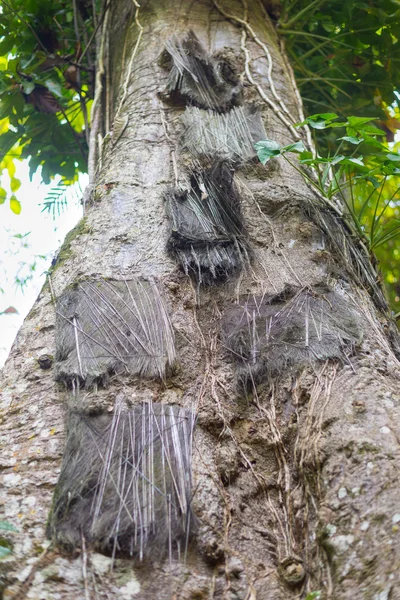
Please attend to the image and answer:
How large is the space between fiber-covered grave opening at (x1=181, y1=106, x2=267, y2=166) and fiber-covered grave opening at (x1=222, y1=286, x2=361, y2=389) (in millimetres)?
675

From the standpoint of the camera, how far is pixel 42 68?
3.04 metres

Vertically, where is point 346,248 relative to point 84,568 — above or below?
above

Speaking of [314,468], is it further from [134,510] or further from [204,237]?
[204,237]

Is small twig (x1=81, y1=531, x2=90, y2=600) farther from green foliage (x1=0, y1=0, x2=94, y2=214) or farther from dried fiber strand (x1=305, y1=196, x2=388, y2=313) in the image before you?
green foliage (x1=0, y1=0, x2=94, y2=214)

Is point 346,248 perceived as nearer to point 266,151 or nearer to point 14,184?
point 266,151

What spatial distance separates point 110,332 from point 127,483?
0.45 metres

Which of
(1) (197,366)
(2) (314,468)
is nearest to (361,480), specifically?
(2) (314,468)

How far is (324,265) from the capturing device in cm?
175

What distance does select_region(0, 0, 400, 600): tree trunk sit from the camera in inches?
42.1

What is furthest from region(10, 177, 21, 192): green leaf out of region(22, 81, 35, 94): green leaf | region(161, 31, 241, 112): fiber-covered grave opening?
region(161, 31, 241, 112): fiber-covered grave opening

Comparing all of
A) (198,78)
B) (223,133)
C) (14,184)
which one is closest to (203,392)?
(223,133)

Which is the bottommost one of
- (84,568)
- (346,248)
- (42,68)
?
(84,568)

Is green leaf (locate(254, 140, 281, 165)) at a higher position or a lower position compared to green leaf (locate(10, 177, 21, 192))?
lower

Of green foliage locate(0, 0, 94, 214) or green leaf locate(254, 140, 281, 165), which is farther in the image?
green foliage locate(0, 0, 94, 214)
